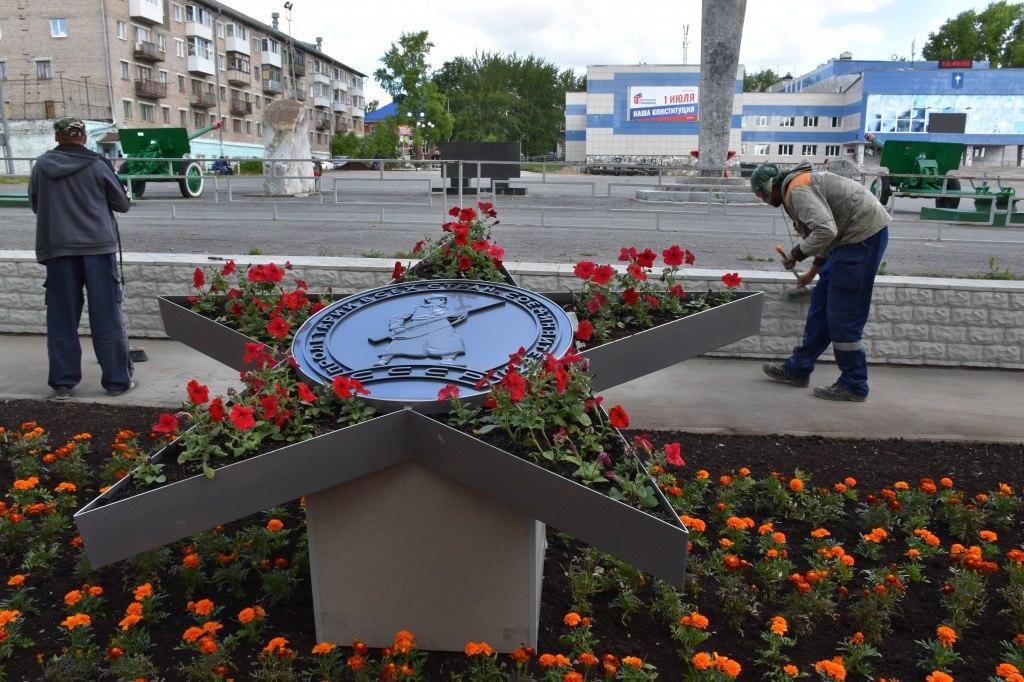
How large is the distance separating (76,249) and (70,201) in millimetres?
307

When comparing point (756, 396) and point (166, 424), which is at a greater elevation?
point (166, 424)

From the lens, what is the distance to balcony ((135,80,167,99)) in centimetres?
5225

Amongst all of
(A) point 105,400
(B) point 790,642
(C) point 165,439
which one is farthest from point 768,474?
(A) point 105,400

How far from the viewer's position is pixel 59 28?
49.1 metres

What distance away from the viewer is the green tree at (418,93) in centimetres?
5519

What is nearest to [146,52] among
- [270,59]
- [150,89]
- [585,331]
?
[150,89]

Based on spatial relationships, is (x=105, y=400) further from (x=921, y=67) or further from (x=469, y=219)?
(x=921, y=67)

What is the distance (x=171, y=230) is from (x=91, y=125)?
1513 inches

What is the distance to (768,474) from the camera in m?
4.29

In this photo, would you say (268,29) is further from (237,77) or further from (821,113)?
(821,113)

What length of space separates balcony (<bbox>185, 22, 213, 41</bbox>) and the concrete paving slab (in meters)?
60.9

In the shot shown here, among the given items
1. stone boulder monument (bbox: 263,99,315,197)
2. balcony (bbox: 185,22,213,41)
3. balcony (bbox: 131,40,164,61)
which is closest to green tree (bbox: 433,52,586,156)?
balcony (bbox: 185,22,213,41)

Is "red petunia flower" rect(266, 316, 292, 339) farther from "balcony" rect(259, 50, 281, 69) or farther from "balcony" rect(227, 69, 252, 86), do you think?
"balcony" rect(259, 50, 281, 69)

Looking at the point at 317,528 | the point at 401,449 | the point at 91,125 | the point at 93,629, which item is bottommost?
the point at 93,629
